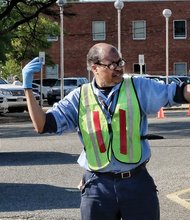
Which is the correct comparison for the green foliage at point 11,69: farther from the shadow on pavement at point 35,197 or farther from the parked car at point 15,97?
the shadow on pavement at point 35,197

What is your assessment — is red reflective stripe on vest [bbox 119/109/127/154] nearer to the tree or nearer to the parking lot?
the parking lot

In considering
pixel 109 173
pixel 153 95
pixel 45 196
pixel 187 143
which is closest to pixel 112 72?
pixel 153 95

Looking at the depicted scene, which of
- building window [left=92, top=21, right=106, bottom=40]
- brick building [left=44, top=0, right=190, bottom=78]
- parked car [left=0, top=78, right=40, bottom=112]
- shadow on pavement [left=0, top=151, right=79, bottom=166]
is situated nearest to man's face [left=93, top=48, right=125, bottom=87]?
shadow on pavement [left=0, top=151, right=79, bottom=166]

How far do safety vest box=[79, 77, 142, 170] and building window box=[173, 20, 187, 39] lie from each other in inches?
2067

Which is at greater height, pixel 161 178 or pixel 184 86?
pixel 184 86

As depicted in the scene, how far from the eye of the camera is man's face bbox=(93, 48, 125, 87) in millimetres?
3957

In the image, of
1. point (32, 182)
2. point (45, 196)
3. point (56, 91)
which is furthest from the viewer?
point (56, 91)

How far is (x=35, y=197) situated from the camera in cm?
871

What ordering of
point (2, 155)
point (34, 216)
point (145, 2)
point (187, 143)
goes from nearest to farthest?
1. point (34, 216)
2. point (2, 155)
3. point (187, 143)
4. point (145, 2)

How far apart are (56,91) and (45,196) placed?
1272 inches

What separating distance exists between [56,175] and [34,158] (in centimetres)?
253

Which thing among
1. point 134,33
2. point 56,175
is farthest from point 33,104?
point 134,33

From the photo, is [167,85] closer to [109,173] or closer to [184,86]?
A: [184,86]

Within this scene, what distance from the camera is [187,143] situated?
15.2 meters
